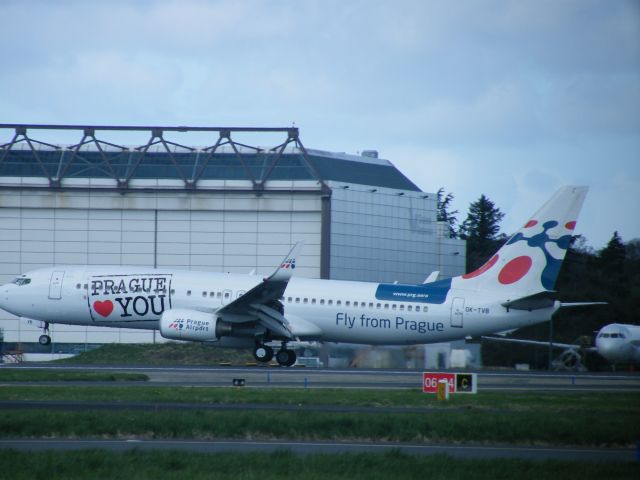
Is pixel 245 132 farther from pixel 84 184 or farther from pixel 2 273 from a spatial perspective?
pixel 2 273

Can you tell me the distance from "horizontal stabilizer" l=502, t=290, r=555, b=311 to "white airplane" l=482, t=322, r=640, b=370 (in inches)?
397

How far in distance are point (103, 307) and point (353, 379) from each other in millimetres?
11471

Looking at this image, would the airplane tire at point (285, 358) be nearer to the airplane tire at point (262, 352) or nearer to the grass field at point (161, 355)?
the airplane tire at point (262, 352)

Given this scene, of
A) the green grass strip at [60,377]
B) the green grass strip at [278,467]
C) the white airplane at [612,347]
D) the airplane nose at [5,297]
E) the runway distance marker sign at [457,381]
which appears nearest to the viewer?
the green grass strip at [278,467]

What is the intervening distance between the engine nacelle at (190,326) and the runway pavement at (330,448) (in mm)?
19104

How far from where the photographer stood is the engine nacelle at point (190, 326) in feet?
122

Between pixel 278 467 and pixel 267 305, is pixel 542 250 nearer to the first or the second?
pixel 267 305

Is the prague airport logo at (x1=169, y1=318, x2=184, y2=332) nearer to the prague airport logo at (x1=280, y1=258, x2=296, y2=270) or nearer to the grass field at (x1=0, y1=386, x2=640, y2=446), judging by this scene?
the prague airport logo at (x1=280, y1=258, x2=296, y2=270)

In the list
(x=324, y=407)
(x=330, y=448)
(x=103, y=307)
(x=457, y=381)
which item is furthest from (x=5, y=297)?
(x=330, y=448)

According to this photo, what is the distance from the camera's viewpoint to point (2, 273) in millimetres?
57844

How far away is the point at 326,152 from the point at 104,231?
15254 mm

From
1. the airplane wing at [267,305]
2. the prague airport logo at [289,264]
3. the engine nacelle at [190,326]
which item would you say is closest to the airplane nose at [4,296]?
the engine nacelle at [190,326]

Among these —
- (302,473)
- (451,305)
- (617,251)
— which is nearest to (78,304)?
(451,305)

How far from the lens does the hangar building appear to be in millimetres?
57406
